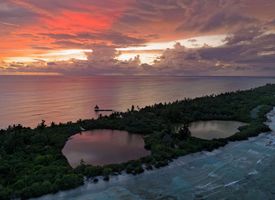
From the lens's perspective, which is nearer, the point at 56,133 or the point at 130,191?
the point at 130,191

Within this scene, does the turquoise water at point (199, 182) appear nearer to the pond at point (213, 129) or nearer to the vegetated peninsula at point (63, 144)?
the vegetated peninsula at point (63, 144)

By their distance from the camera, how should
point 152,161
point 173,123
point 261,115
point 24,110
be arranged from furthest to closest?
point 24,110
point 261,115
point 173,123
point 152,161

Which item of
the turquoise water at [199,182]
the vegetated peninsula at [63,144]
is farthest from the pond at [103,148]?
the turquoise water at [199,182]

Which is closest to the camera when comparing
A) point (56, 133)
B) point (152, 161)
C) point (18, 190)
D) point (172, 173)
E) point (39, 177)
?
point (18, 190)

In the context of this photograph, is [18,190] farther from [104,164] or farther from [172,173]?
[172,173]

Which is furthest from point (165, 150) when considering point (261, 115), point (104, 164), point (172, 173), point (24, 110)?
point (24, 110)

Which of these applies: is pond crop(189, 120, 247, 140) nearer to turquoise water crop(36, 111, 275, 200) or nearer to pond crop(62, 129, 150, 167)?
turquoise water crop(36, 111, 275, 200)

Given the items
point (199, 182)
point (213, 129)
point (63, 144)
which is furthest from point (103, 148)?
point (213, 129)
